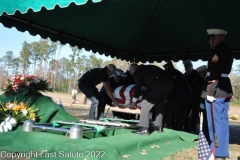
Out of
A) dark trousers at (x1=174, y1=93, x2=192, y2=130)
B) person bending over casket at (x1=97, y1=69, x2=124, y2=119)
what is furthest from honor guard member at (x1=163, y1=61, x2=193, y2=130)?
person bending over casket at (x1=97, y1=69, x2=124, y2=119)

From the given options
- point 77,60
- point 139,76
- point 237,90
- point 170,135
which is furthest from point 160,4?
point 77,60

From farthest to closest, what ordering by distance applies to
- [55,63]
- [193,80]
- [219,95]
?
[55,63] < [193,80] < [219,95]

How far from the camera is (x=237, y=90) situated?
4069 centimetres

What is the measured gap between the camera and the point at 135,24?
6977 mm

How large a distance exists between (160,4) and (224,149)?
370 centimetres

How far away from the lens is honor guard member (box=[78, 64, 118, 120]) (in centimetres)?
652

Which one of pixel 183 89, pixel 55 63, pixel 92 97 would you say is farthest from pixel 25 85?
pixel 55 63

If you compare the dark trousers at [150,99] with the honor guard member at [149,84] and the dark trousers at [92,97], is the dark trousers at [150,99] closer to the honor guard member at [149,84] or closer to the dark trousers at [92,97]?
the honor guard member at [149,84]

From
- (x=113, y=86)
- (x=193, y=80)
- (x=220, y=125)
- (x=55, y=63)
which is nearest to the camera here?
(x=220, y=125)

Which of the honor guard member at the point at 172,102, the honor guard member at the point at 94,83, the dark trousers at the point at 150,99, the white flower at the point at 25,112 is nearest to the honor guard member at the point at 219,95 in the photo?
the dark trousers at the point at 150,99

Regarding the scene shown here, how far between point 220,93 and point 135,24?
3.80 m

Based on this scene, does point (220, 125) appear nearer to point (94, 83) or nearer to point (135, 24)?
point (94, 83)

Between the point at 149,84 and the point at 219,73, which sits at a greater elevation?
the point at 219,73

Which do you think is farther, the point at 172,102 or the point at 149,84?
the point at 172,102
